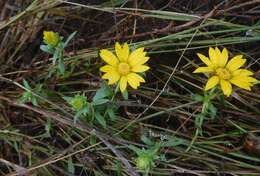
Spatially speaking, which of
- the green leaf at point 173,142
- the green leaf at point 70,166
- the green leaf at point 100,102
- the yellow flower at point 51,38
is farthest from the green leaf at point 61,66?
the green leaf at point 173,142

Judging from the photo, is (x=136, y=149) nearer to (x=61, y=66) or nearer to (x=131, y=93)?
(x=131, y=93)

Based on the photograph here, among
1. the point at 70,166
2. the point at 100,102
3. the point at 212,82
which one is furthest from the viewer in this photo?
the point at 70,166

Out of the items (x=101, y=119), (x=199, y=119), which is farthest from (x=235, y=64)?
(x=101, y=119)

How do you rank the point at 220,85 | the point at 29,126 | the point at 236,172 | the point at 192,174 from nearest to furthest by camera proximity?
1. the point at 220,85
2. the point at 236,172
3. the point at 192,174
4. the point at 29,126

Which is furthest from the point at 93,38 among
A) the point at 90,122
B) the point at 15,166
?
the point at 15,166

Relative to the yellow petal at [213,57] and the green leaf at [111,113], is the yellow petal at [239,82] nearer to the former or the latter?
the yellow petal at [213,57]

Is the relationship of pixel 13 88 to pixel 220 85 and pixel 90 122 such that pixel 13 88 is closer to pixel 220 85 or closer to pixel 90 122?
pixel 90 122

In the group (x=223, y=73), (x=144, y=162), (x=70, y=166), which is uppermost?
(x=223, y=73)
